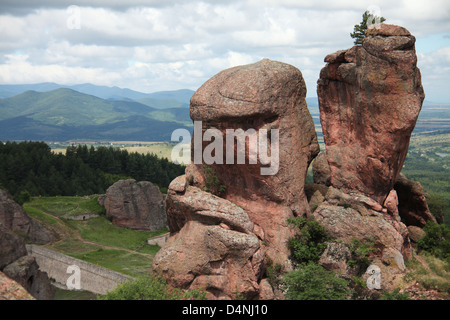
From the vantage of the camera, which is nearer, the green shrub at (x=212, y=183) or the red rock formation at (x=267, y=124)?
the red rock formation at (x=267, y=124)

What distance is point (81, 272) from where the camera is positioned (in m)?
54.5

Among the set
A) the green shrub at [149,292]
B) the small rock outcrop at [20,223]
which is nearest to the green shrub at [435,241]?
the green shrub at [149,292]

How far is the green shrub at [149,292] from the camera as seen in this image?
101 ft

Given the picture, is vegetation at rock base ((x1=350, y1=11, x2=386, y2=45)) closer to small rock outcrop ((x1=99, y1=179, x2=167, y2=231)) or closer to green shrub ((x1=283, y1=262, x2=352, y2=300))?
green shrub ((x1=283, y1=262, x2=352, y2=300))

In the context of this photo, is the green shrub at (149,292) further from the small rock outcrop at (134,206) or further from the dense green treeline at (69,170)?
the dense green treeline at (69,170)

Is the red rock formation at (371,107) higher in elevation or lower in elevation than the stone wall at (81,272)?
higher

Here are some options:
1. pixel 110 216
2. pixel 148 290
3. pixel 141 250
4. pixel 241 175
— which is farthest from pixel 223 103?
pixel 110 216

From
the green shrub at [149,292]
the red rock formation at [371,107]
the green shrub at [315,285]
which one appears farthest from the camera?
the red rock formation at [371,107]

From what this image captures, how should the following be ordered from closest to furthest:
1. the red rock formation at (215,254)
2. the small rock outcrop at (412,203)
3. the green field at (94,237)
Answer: the red rock formation at (215,254) → the small rock outcrop at (412,203) → the green field at (94,237)

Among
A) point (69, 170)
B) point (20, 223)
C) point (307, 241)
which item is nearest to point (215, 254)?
point (307, 241)

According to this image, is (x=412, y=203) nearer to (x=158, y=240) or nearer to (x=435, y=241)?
(x=435, y=241)

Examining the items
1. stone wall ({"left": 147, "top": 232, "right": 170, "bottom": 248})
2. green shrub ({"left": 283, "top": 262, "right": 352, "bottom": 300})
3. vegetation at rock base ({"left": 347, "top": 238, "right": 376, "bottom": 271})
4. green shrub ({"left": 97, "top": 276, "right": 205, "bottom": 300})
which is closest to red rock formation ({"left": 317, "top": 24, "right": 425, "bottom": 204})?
vegetation at rock base ({"left": 347, "top": 238, "right": 376, "bottom": 271})

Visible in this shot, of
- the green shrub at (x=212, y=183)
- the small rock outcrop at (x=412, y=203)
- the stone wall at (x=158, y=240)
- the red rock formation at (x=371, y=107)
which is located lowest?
the stone wall at (x=158, y=240)

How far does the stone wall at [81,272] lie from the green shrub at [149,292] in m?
16.8
